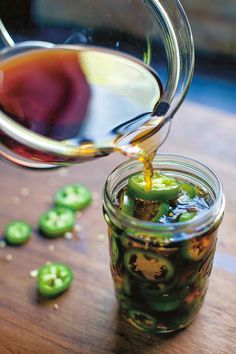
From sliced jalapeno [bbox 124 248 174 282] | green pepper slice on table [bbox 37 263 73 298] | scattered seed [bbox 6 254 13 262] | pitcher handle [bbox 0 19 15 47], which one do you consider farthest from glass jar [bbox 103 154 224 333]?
pitcher handle [bbox 0 19 15 47]

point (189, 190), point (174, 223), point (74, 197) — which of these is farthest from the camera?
point (74, 197)

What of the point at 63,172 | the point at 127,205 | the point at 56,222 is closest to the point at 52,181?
the point at 63,172

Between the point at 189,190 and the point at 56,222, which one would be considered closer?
the point at 189,190

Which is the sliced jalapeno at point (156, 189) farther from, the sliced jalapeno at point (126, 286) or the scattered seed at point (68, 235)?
the scattered seed at point (68, 235)

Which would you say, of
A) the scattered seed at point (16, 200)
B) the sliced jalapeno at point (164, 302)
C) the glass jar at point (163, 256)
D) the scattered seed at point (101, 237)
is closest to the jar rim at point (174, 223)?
the glass jar at point (163, 256)

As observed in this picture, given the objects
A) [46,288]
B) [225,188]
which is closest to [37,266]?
[46,288]

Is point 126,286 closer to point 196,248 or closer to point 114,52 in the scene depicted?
point 196,248
